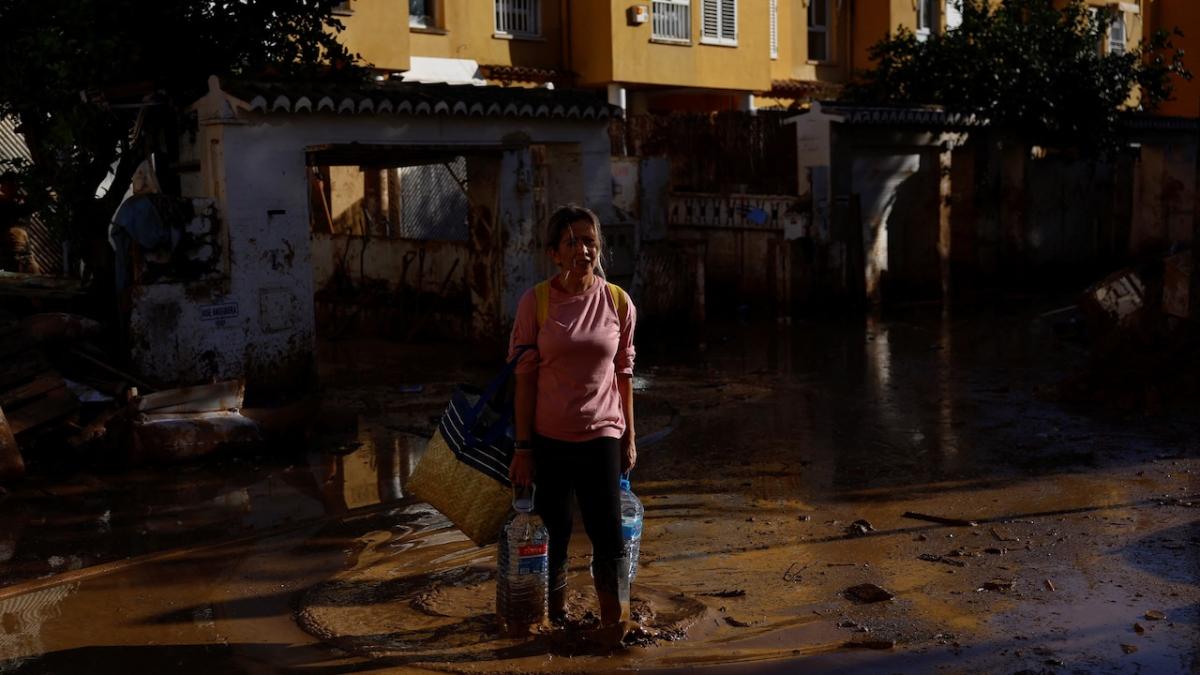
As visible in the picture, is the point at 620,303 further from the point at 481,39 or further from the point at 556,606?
the point at 481,39

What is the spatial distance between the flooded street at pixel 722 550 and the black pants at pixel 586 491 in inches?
16.7

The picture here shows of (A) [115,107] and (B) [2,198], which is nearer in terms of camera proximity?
(A) [115,107]

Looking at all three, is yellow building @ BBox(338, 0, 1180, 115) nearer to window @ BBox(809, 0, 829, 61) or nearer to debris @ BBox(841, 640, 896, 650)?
window @ BBox(809, 0, 829, 61)

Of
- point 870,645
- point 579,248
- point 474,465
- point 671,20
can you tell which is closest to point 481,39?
point 671,20

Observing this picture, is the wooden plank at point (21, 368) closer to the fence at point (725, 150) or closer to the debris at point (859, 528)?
the debris at point (859, 528)

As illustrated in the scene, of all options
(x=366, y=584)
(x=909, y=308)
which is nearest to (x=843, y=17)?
(x=909, y=308)

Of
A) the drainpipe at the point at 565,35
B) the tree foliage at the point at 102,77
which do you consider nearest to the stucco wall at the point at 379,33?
the drainpipe at the point at 565,35

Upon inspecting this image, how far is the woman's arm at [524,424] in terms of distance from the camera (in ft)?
18.3

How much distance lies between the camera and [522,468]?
5609 mm

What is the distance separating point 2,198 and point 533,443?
12.1 meters

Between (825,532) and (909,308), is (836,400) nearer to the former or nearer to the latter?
(825,532)

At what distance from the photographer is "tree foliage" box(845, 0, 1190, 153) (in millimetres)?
21859

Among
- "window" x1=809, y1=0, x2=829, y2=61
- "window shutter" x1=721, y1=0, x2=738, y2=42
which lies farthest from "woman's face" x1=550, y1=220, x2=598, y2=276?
"window" x1=809, y1=0, x2=829, y2=61

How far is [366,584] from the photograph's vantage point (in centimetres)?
683
